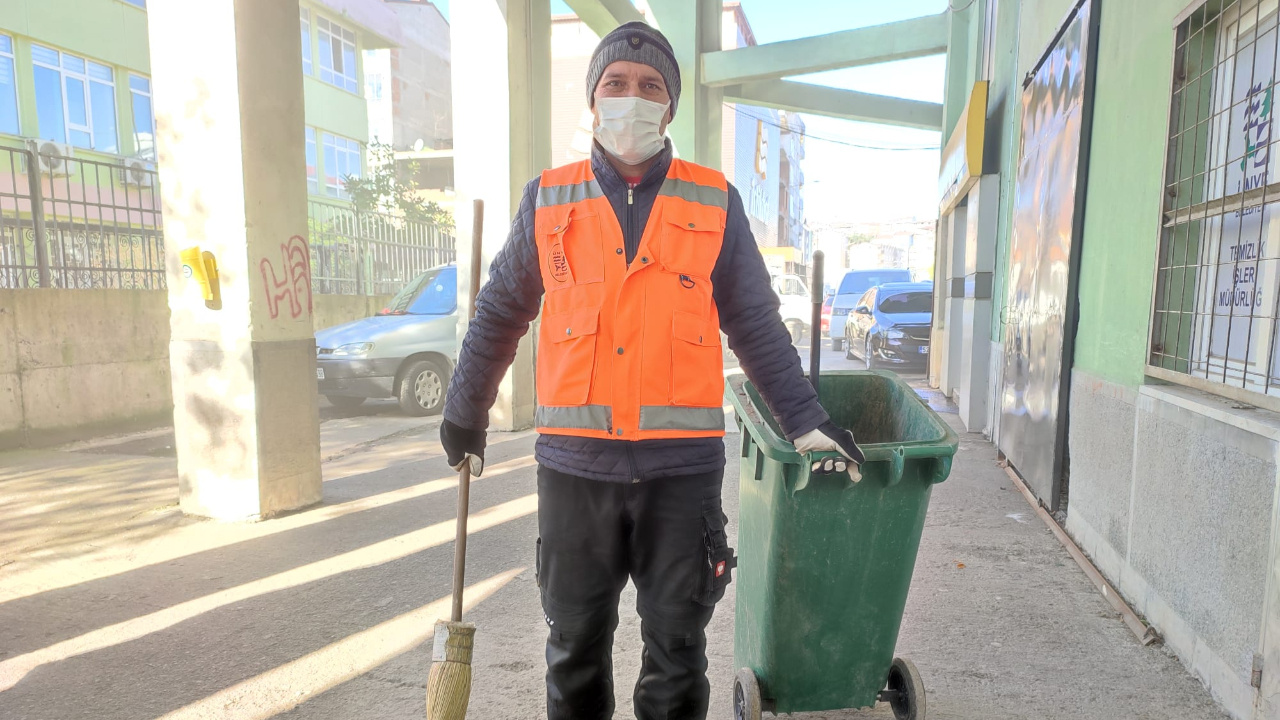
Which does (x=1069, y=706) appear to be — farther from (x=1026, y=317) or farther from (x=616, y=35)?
(x=1026, y=317)

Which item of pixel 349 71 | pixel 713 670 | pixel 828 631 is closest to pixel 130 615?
pixel 713 670

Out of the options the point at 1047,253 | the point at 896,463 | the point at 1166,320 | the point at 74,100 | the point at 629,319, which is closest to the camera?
the point at 629,319

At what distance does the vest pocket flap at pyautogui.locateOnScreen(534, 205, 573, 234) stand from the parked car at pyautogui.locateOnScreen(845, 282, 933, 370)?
462 inches

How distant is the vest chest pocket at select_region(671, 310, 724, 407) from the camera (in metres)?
1.94

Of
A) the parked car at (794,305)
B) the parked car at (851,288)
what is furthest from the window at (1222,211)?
the parked car at (851,288)

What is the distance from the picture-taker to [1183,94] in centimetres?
312

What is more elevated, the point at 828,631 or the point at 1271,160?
the point at 1271,160

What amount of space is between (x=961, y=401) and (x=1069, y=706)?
245 inches

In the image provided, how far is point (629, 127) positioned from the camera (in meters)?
2.05

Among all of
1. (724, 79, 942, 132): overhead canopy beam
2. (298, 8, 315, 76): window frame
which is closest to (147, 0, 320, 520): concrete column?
(724, 79, 942, 132): overhead canopy beam

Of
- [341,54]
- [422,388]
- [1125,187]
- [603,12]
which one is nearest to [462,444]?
[1125,187]

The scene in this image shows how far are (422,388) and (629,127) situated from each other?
714 centimetres

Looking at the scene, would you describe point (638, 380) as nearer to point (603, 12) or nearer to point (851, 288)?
point (603, 12)

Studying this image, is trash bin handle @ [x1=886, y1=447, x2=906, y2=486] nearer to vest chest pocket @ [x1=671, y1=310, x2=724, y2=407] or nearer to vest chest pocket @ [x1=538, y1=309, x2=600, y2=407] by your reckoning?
vest chest pocket @ [x1=671, y1=310, x2=724, y2=407]
